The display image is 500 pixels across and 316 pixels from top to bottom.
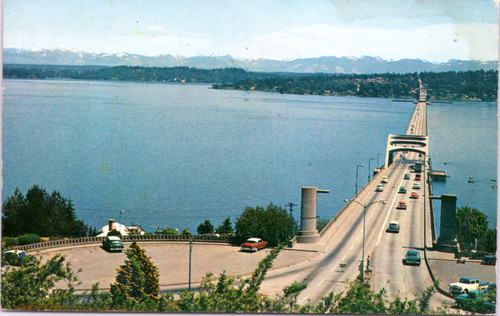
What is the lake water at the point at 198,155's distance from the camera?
53812mm

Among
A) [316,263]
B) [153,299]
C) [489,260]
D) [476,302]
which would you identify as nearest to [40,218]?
[316,263]

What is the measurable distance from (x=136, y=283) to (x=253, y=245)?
11.8 meters

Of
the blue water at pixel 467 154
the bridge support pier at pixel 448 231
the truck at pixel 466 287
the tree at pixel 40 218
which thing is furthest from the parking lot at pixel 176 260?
the blue water at pixel 467 154

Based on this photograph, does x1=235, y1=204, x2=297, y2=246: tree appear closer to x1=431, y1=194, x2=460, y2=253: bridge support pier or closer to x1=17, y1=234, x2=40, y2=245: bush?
x1=431, y1=194, x2=460, y2=253: bridge support pier

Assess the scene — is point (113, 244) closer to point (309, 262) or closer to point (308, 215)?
point (309, 262)

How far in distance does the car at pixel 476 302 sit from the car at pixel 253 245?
1166 centimetres

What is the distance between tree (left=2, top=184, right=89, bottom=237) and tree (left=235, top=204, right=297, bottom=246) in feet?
40.3

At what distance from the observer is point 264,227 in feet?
110

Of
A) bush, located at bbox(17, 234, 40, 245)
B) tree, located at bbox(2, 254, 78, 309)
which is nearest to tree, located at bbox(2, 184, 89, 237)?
bush, located at bbox(17, 234, 40, 245)

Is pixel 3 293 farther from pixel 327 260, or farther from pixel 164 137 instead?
pixel 164 137

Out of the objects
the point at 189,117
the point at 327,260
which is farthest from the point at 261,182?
the point at 189,117

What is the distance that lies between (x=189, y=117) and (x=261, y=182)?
56.7 meters

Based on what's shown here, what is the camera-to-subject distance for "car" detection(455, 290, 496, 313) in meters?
18.0

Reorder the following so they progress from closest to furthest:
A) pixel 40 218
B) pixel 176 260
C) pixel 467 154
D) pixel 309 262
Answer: pixel 309 262, pixel 176 260, pixel 40 218, pixel 467 154
